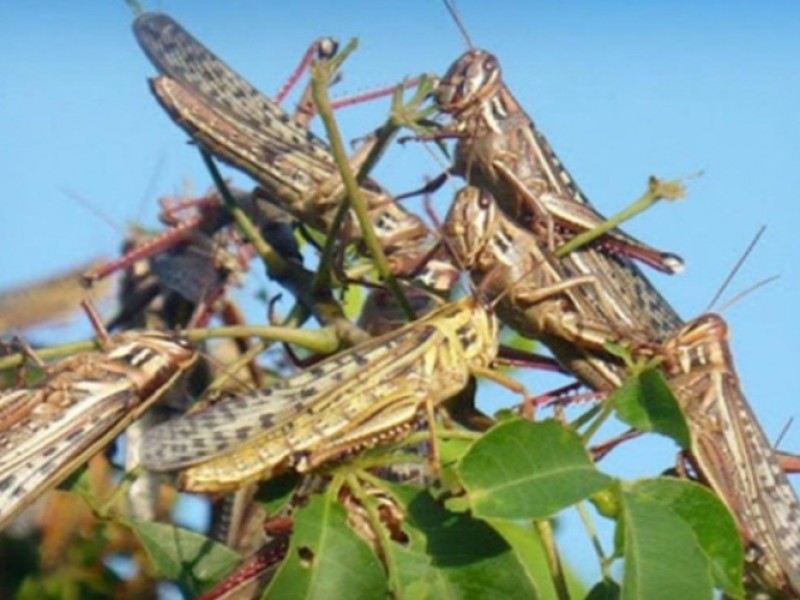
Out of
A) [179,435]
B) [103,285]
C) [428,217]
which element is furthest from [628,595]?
[103,285]

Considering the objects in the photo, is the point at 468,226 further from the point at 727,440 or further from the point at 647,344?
the point at 727,440

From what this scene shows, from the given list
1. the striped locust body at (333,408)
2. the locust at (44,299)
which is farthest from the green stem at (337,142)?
the locust at (44,299)

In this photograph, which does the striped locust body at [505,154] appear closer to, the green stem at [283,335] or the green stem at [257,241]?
the green stem at [257,241]

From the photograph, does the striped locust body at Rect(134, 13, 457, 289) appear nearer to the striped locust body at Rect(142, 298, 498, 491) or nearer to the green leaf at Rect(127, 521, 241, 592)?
the striped locust body at Rect(142, 298, 498, 491)

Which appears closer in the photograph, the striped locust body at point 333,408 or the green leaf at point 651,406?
the green leaf at point 651,406

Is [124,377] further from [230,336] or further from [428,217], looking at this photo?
[428,217]

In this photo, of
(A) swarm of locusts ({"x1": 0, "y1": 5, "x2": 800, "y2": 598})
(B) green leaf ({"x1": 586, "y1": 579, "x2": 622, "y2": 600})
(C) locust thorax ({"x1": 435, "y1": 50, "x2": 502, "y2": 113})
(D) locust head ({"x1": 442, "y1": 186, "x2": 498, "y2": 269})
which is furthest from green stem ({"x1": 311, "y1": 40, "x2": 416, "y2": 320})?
(C) locust thorax ({"x1": 435, "y1": 50, "x2": 502, "y2": 113})

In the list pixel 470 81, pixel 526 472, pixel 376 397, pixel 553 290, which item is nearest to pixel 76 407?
pixel 376 397
